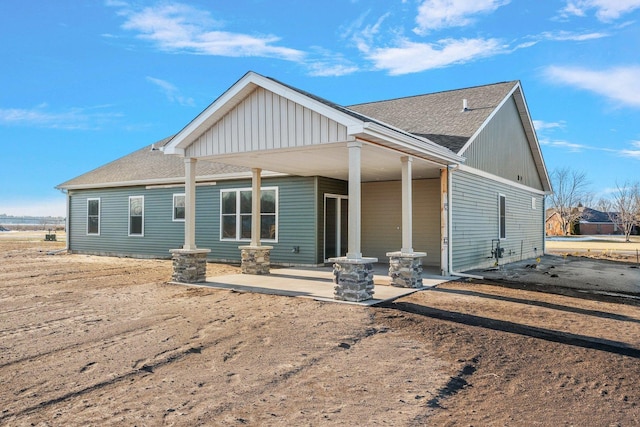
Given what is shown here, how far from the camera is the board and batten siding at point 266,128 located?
773cm

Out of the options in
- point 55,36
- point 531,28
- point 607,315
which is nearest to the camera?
point 607,315

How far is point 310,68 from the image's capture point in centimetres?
1504

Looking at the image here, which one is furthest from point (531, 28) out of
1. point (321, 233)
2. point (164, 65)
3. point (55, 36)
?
point (55, 36)

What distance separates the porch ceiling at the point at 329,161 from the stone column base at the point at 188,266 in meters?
2.06

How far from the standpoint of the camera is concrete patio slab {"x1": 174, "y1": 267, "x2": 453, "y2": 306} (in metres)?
8.15

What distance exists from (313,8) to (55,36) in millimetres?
8984

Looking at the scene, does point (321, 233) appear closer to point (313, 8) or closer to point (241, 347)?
point (313, 8)

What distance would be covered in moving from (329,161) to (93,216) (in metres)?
12.4

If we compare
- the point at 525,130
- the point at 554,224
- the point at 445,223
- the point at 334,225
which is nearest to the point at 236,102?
the point at 445,223

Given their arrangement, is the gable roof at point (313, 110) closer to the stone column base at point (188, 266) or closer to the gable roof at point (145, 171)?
the stone column base at point (188, 266)

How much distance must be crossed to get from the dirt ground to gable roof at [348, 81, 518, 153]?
563 cm

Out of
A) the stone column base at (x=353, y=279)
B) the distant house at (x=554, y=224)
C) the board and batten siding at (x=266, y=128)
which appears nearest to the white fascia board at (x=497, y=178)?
the board and batten siding at (x=266, y=128)

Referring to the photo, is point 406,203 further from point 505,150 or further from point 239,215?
point 505,150

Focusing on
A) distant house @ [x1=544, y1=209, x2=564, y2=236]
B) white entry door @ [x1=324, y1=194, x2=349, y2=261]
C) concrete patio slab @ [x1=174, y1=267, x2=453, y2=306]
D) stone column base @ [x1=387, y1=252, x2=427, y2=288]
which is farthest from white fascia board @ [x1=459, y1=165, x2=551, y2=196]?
distant house @ [x1=544, y1=209, x2=564, y2=236]
